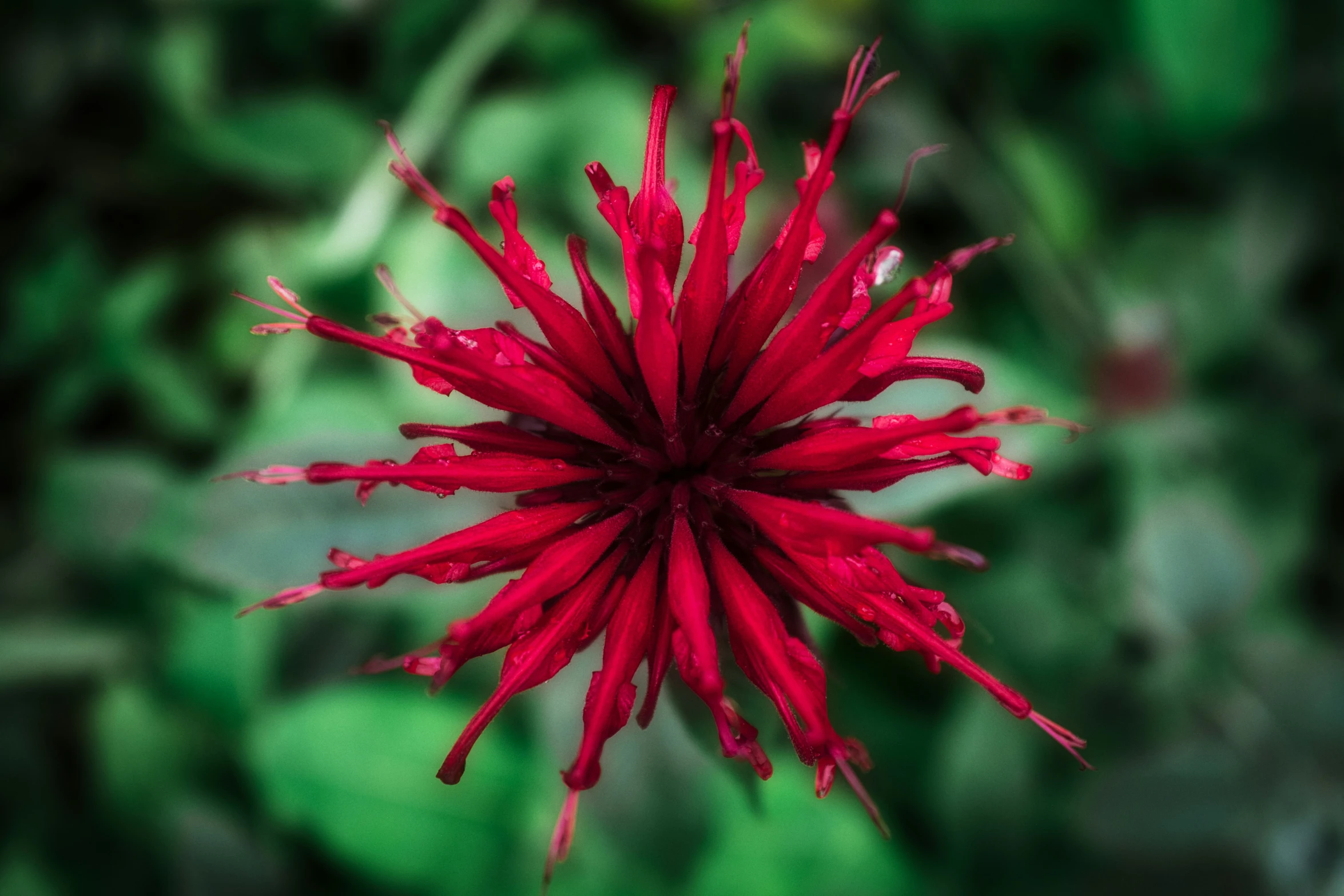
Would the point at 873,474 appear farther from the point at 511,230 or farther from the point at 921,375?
the point at 511,230

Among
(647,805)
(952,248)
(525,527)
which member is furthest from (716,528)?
(952,248)

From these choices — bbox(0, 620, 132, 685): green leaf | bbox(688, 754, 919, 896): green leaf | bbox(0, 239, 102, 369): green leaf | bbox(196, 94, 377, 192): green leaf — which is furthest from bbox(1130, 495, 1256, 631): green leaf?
bbox(0, 239, 102, 369): green leaf

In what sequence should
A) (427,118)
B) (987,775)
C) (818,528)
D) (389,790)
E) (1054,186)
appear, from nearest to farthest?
1. (818,528)
2. (389,790)
3. (987,775)
4. (427,118)
5. (1054,186)

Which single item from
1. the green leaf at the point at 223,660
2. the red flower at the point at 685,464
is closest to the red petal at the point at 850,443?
the red flower at the point at 685,464

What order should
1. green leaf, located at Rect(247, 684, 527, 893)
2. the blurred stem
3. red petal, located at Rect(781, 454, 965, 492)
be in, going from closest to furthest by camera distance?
red petal, located at Rect(781, 454, 965, 492) → green leaf, located at Rect(247, 684, 527, 893) → the blurred stem

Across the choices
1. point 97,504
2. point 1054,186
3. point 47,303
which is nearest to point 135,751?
point 97,504

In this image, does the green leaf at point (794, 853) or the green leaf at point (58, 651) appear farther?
the green leaf at point (58, 651)

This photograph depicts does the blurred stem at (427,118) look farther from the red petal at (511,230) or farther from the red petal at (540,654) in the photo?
the red petal at (540,654)

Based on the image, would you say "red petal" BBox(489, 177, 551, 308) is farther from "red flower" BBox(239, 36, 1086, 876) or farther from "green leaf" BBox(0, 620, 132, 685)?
"green leaf" BBox(0, 620, 132, 685)
